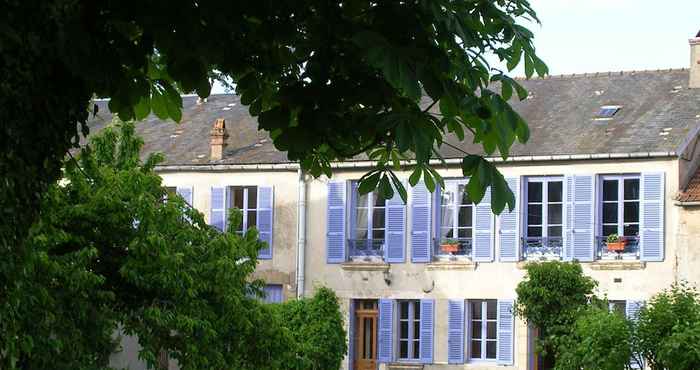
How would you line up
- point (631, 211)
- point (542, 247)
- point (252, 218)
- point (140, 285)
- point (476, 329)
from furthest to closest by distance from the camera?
point (252, 218) → point (476, 329) → point (542, 247) → point (631, 211) → point (140, 285)

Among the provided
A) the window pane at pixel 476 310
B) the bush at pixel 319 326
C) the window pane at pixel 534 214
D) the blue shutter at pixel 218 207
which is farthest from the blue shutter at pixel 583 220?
the blue shutter at pixel 218 207

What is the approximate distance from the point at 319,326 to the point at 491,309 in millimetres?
3981

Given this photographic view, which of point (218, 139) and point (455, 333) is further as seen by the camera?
point (218, 139)

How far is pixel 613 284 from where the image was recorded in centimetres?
3169

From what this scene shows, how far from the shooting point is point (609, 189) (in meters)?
32.0

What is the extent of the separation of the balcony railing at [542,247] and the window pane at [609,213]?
1072 millimetres

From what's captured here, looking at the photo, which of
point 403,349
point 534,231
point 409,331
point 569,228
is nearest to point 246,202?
point 409,331

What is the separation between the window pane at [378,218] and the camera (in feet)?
113

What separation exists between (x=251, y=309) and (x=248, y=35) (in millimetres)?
15666

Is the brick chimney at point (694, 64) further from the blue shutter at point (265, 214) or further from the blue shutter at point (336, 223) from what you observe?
the blue shutter at point (265, 214)

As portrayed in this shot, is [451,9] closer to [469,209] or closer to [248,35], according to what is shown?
[248,35]

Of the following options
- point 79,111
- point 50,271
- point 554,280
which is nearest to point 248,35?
point 79,111

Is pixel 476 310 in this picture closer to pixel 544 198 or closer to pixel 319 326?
pixel 544 198

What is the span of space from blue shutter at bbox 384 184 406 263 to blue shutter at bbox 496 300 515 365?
2.75 metres
